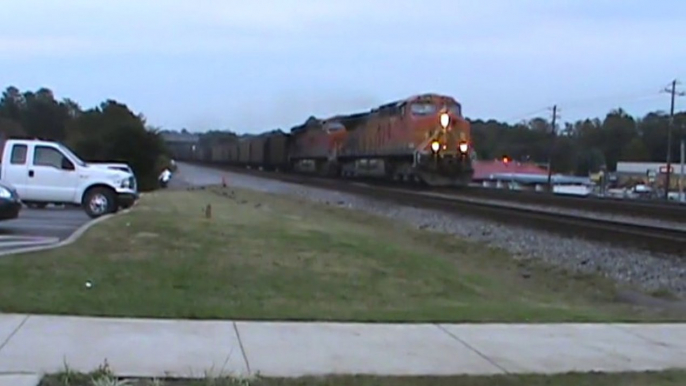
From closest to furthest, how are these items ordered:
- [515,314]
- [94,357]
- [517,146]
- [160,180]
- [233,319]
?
[94,357] → [233,319] → [515,314] → [160,180] → [517,146]

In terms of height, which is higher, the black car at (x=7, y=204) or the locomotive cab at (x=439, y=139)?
the locomotive cab at (x=439, y=139)

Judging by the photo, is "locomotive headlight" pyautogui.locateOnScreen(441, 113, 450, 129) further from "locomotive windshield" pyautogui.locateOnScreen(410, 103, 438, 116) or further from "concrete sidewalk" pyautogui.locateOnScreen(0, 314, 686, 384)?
"concrete sidewalk" pyautogui.locateOnScreen(0, 314, 686, 384)

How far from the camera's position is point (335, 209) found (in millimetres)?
35844

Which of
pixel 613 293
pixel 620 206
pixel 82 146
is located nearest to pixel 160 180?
pixel 82 146

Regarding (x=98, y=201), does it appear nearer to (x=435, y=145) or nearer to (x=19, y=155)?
(x=19, y=155)

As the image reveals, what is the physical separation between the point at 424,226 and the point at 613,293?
12.6 m

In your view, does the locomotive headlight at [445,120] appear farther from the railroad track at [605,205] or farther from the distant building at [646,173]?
the distant building at [646,173]

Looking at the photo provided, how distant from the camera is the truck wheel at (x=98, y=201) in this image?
2358cm

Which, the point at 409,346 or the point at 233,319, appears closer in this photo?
the point at 409,346

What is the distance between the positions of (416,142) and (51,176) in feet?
81.5

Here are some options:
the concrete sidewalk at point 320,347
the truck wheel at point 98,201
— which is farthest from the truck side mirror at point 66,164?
the concrete sidewalk at point 320,347

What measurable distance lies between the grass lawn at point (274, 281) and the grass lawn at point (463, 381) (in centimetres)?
284

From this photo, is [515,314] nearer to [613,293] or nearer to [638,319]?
[638,319]

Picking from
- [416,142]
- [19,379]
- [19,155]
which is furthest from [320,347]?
[416,142]
